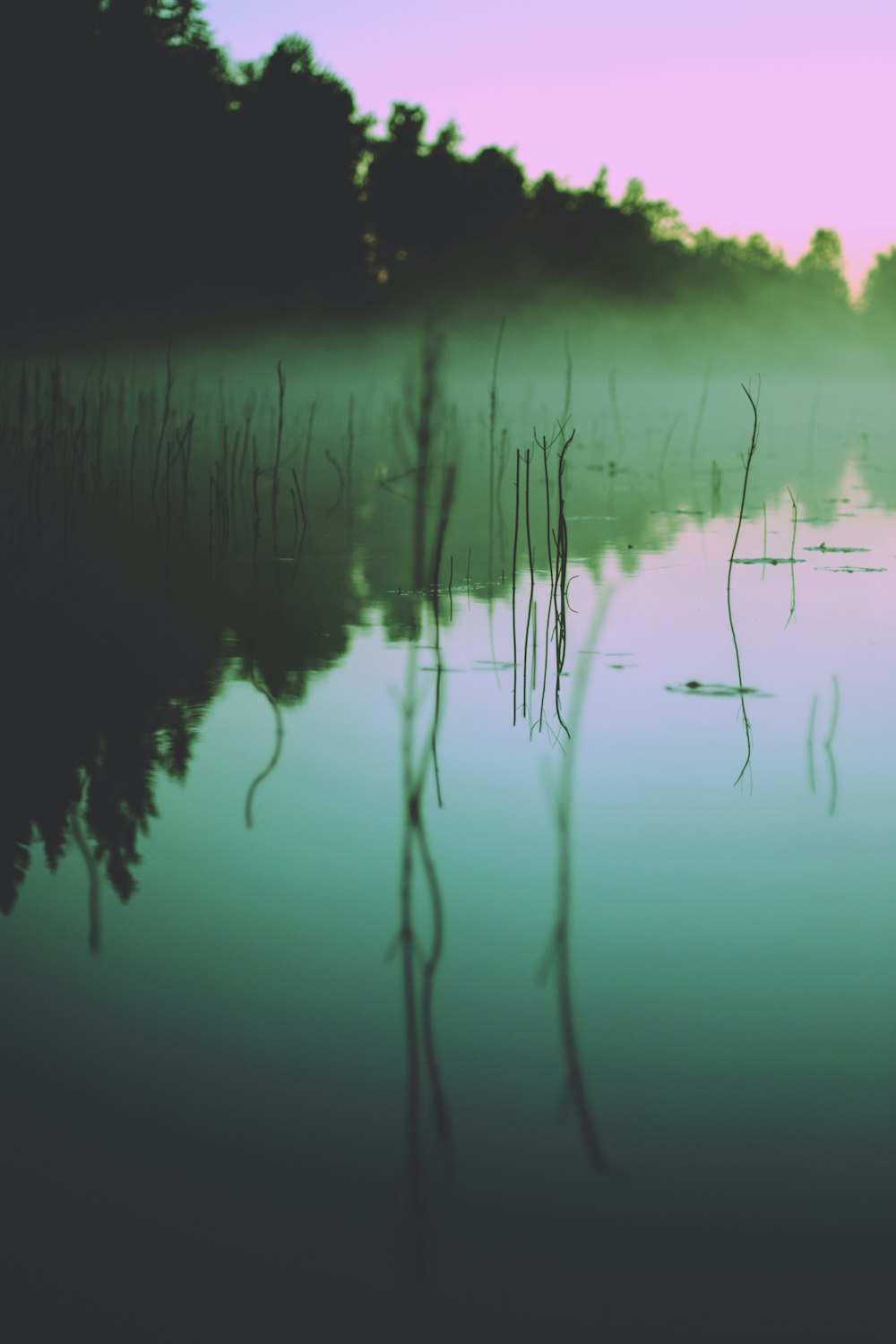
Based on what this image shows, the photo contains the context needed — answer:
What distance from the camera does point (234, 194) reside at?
62.2 ft

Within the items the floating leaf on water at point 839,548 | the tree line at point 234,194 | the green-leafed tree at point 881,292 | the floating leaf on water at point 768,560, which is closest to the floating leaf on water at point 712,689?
the floating leaf on water at point 768,560

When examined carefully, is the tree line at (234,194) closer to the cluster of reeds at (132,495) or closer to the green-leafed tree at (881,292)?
the cluster of reeds at (132,495)

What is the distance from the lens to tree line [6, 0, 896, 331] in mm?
14305

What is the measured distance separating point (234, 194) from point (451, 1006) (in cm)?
1931

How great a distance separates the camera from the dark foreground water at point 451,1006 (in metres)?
1.00

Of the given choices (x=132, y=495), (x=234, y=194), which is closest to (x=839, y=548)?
(x=132, y=495)

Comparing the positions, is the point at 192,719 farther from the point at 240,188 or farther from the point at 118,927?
the point at 240,188

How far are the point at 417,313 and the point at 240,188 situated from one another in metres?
6.73

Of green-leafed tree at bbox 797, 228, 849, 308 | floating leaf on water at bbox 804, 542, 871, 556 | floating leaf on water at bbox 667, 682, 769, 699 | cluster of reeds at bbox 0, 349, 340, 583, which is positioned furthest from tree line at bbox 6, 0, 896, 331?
green-leafed tree at bbox 797, 228, 849, 308

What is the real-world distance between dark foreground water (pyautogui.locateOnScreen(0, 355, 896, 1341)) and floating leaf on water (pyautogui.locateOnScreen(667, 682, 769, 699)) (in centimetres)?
2


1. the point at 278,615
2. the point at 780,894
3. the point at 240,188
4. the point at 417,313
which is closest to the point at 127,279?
the point at 240,188

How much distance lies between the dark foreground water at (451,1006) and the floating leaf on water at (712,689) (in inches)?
0.7

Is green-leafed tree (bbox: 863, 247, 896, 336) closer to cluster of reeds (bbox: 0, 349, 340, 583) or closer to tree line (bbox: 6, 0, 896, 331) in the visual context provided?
tree line (bbox: 6, 0, 896, 331)

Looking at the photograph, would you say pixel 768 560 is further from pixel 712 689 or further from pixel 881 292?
pixel 881 292
